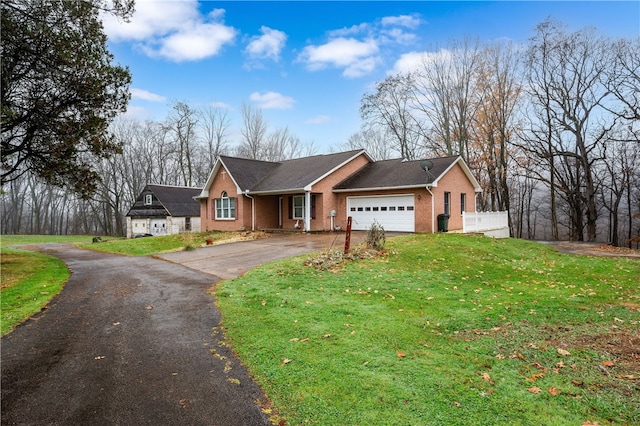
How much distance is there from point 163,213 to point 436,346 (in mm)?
37537

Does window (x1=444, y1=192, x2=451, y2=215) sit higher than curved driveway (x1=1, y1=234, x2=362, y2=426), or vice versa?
window (x1=444, y1=192, x2=451, y2=215)

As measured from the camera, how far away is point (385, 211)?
20.3 meters

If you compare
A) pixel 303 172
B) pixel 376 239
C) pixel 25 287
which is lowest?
pixel 25 287

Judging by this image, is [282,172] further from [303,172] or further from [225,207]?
[225,207]

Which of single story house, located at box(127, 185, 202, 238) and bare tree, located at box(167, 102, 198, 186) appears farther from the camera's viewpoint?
bare tree, located at box(167, 102, 198, 186)

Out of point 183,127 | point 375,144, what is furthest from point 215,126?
point 375,144

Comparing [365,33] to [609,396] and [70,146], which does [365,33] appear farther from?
[609,396]

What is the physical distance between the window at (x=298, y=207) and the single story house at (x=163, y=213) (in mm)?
19501

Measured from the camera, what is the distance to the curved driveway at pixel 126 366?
3254 mm

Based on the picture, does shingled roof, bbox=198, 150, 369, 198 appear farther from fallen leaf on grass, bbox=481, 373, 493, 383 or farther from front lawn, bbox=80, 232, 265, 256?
fallen leaf on grass, bbox=481, 373, 493, 383

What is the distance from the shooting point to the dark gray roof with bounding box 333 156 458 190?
19.2 meters

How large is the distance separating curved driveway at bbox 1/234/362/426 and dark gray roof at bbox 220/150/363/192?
569 inches

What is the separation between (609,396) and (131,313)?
22.8 feet

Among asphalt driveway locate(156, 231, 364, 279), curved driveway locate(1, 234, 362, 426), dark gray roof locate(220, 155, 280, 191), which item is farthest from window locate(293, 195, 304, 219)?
curved driveway locate(1, 234, 362, 426)
